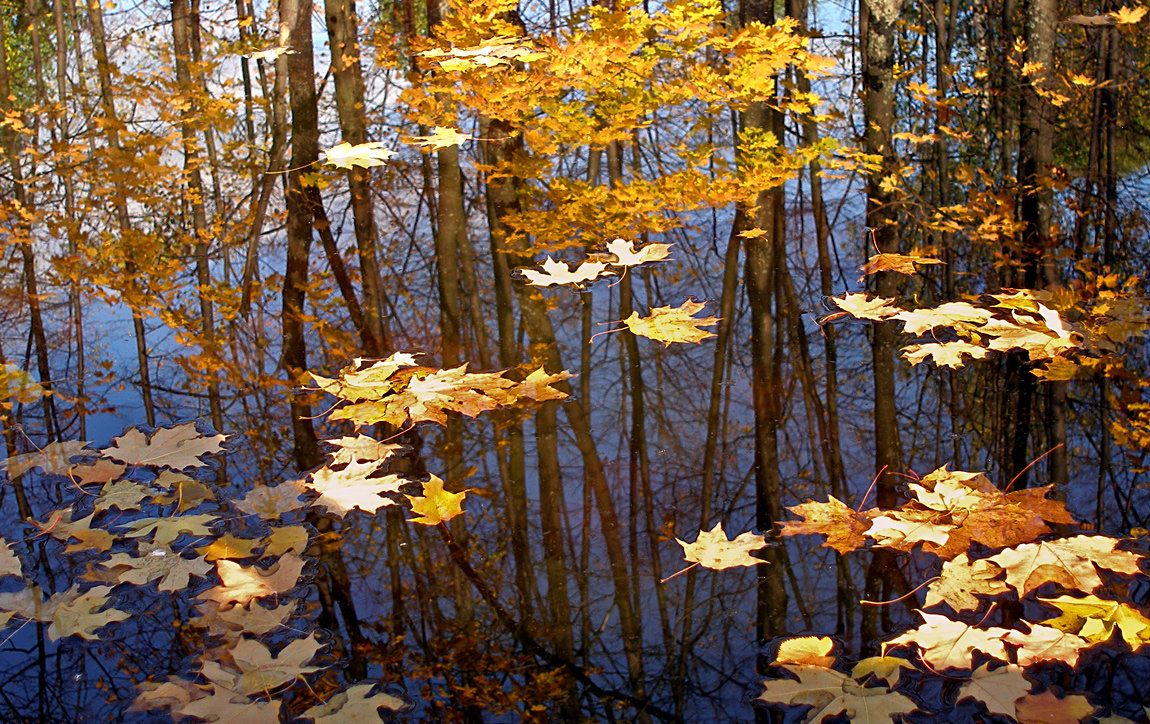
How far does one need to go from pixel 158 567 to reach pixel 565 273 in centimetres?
194

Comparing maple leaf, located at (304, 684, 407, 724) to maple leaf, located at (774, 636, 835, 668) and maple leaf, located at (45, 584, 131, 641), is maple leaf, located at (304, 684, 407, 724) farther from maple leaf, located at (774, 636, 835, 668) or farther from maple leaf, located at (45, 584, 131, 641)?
maple leaf, located at (774, 636, 835, 668)

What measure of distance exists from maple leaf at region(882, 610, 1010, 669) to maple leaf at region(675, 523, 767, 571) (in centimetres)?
34

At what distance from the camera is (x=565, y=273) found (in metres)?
3.21

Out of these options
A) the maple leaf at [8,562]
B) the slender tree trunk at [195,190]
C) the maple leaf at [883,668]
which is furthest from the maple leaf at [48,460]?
the maple leaf at [883,668]

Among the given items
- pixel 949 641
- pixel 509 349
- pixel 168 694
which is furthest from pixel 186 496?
pixel 949 641

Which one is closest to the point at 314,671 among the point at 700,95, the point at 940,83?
the point at 700,95

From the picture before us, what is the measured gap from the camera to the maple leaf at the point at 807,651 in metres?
1.40

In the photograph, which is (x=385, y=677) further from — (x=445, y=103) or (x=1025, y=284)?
(x=445, y=103)

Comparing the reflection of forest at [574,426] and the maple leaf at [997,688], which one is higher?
the reflection of forest at [574,426]

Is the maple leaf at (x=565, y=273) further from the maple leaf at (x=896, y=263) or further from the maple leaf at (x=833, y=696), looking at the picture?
the maple leaf at (x=833, y=696)

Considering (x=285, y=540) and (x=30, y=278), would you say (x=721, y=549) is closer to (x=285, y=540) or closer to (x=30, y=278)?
(x=285, y=540)

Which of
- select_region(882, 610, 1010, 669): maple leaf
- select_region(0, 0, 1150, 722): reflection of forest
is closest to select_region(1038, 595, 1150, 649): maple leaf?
select_region(0, 0, 1150, 722): reflection of forest

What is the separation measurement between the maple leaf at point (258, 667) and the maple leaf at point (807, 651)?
2.80ft

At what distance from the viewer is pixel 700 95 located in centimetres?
346
